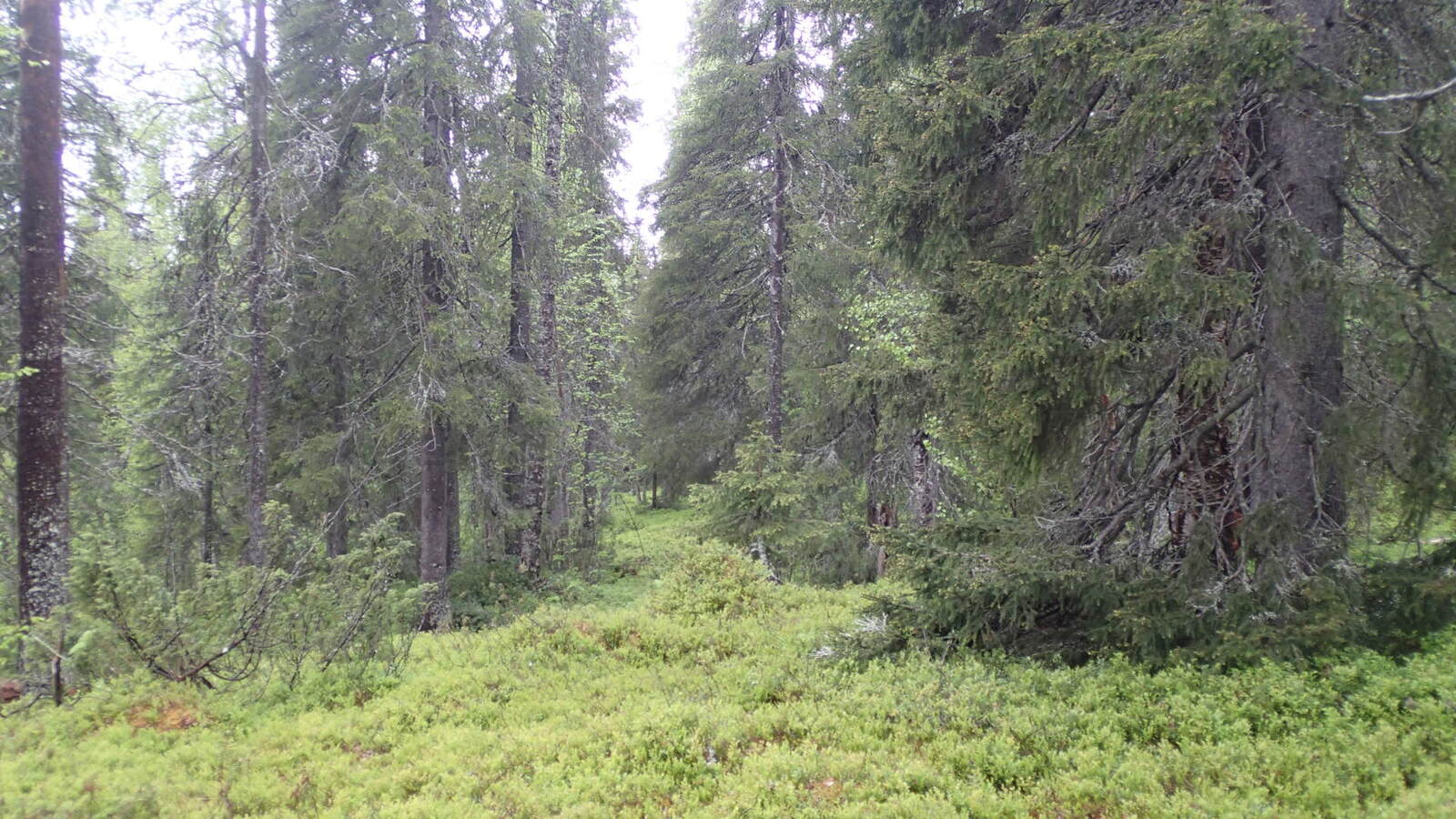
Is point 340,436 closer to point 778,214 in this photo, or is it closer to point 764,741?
point 778,214

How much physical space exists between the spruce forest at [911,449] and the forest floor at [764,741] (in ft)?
0.10

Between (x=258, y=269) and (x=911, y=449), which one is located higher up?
(x=258, y=269)

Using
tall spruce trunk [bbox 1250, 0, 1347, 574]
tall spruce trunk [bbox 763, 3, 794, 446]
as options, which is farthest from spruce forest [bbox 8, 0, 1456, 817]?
tall spruce trunk [bbox 763, 3, 794, 446]

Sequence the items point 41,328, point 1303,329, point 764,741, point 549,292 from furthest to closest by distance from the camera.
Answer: point 549,292 → point 41,328 → point 764,741 → point 1303,329

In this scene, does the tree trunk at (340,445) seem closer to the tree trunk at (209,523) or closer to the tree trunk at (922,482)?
the tree trunk at (209,523)

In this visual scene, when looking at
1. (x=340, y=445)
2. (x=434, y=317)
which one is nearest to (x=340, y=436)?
(x=340, y=445)

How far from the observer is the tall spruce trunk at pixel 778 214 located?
511 inches

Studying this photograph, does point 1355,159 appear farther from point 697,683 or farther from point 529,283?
point 529,283

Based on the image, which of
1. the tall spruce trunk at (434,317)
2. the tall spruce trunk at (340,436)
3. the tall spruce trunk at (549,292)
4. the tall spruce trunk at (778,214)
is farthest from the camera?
the tall spruce trunk at (778,214)

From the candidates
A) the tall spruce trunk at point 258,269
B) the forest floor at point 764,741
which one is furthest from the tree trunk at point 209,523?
the forest floor at point 764,741

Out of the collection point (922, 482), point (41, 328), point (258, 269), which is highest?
point (258, 269)

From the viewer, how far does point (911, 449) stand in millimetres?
11297

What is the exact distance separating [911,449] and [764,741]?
7.15 metres

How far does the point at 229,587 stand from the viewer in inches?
251
